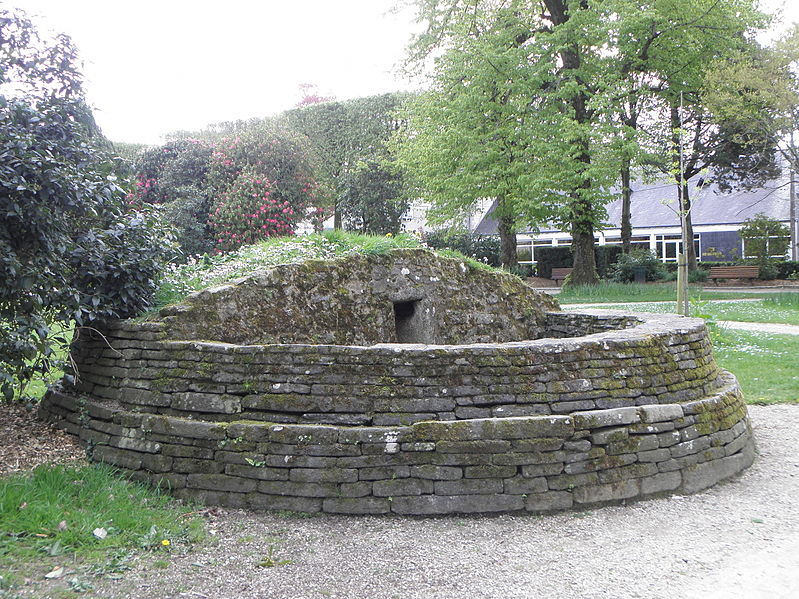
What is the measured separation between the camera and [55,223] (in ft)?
15.7

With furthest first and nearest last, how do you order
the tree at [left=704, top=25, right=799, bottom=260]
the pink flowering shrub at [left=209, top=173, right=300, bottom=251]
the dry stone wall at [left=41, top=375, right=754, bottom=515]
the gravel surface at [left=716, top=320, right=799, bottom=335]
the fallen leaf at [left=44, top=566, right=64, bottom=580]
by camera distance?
the tree at [left=704, top=25, right=799, bottom=260] → the pink flowering shrub at [left=209, top=173, right=300, bottom=251] → the gravel surface at [left=716, top=320, right=799, bottom=335] → the dry stone wall at [left=41, top=375, right=754, bottom=515] → the fallen leaf at [left=44, top=566, right=64, bottom=580]

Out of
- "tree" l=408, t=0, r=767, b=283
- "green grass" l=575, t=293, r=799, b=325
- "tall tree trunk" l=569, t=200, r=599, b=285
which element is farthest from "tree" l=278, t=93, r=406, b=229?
"green grass" l=575, t=293, r=799, b=325

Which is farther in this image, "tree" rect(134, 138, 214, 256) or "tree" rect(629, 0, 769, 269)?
"tree" rect(629, 0, 769, 269)

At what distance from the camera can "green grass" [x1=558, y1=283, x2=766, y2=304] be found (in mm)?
18562

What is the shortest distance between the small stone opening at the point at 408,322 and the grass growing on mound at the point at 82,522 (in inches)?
123

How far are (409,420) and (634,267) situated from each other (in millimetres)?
21305

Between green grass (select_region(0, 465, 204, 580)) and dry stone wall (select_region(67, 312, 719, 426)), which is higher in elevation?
dry stone wall (select_region(67, 312, 719, 426))

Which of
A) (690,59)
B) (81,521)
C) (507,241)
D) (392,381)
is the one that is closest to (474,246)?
(507,241)

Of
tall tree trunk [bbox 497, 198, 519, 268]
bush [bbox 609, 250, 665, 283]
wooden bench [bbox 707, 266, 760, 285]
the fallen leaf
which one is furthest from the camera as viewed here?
wooden bench [bbox 707, 266, 760, 285]

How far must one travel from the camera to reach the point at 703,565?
3.67 meters

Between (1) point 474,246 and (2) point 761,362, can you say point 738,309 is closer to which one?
(2) point 761,362

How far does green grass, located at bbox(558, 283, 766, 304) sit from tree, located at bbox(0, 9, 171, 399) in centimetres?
1416

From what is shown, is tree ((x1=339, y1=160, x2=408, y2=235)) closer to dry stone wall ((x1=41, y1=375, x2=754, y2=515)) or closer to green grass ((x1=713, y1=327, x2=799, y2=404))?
green grass ((x1=713, y1=327, x2=799, y2=404))

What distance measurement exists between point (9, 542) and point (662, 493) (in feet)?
13.3
